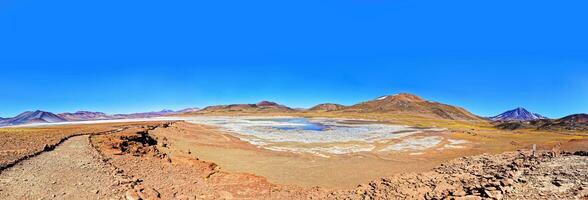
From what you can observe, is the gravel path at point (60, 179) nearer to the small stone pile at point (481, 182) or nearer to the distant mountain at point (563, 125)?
the small stone pile at point (481, 182)

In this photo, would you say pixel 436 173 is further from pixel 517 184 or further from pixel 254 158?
pixel 254 158

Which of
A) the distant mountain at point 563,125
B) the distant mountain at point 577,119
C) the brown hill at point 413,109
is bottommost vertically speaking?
the distant mountain at point 563,125

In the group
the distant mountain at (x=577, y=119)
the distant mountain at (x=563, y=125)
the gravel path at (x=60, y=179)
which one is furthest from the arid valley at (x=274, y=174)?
the distant mountain at (x=577, y=119)

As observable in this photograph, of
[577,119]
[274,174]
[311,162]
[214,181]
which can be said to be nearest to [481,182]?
[274,174]

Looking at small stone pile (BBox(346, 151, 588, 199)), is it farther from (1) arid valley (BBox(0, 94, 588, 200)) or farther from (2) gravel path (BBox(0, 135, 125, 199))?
(2) gravel path (BBox(0, 135, 125, 199))

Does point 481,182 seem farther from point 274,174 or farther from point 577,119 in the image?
point 577,119

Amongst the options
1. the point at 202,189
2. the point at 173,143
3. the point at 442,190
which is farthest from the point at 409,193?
the point at 173,143

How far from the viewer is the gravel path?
520 inches

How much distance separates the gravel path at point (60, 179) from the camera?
13219 mm

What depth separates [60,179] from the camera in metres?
15.0

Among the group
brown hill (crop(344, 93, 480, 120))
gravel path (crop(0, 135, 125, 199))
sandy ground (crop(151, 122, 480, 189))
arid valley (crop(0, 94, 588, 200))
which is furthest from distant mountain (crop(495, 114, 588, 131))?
gravel path (crop(0, 135, 125, 199))

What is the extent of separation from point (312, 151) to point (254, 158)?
6.61 metres

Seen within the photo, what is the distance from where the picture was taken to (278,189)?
20.0 meters

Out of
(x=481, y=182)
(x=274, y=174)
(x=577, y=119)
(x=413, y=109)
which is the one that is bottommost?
(x=274, y=174)
